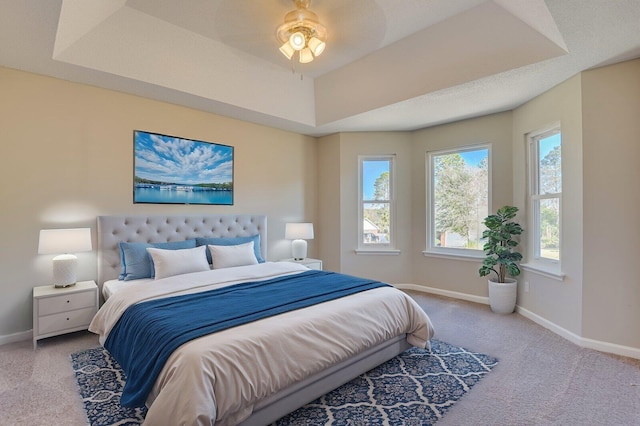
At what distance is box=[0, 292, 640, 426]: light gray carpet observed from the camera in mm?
1962

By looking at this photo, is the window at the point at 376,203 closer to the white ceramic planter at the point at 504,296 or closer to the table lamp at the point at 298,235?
the table lamp at the point at 298,235

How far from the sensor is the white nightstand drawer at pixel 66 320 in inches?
112

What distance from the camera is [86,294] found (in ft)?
9.86

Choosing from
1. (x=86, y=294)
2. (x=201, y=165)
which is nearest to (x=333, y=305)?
(x=86, y=294)

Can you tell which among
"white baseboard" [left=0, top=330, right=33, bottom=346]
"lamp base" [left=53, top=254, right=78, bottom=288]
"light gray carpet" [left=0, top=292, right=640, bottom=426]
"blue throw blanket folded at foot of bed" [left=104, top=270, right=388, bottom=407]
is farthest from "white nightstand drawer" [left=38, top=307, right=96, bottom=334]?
"blue throw blanket folded at foot of bed" [left=104, top=270, right=388, bottom=407]

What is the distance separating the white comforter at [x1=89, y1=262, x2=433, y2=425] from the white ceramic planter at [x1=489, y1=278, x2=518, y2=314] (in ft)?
5.62

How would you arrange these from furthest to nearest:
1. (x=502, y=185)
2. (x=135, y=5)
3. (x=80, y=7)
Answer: (x=502, y=185)
(x=135, y=5)
(x=80, y=7)

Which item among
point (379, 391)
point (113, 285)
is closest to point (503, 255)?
point (379, 391)

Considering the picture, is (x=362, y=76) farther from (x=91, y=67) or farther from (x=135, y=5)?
(x=91, y=67)

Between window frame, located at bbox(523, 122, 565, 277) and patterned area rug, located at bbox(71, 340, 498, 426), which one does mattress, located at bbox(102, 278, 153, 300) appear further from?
window frame, located at bbox(523, 122, 565, 277)

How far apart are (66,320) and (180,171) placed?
1880 mm

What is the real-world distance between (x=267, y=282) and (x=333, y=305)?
0.82 metres

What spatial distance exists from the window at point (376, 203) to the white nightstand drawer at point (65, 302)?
11.7 feet

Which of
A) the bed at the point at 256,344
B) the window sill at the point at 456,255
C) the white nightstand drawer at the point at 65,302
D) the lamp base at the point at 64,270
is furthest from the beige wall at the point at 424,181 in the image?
the lamp base at the point at 64,270
